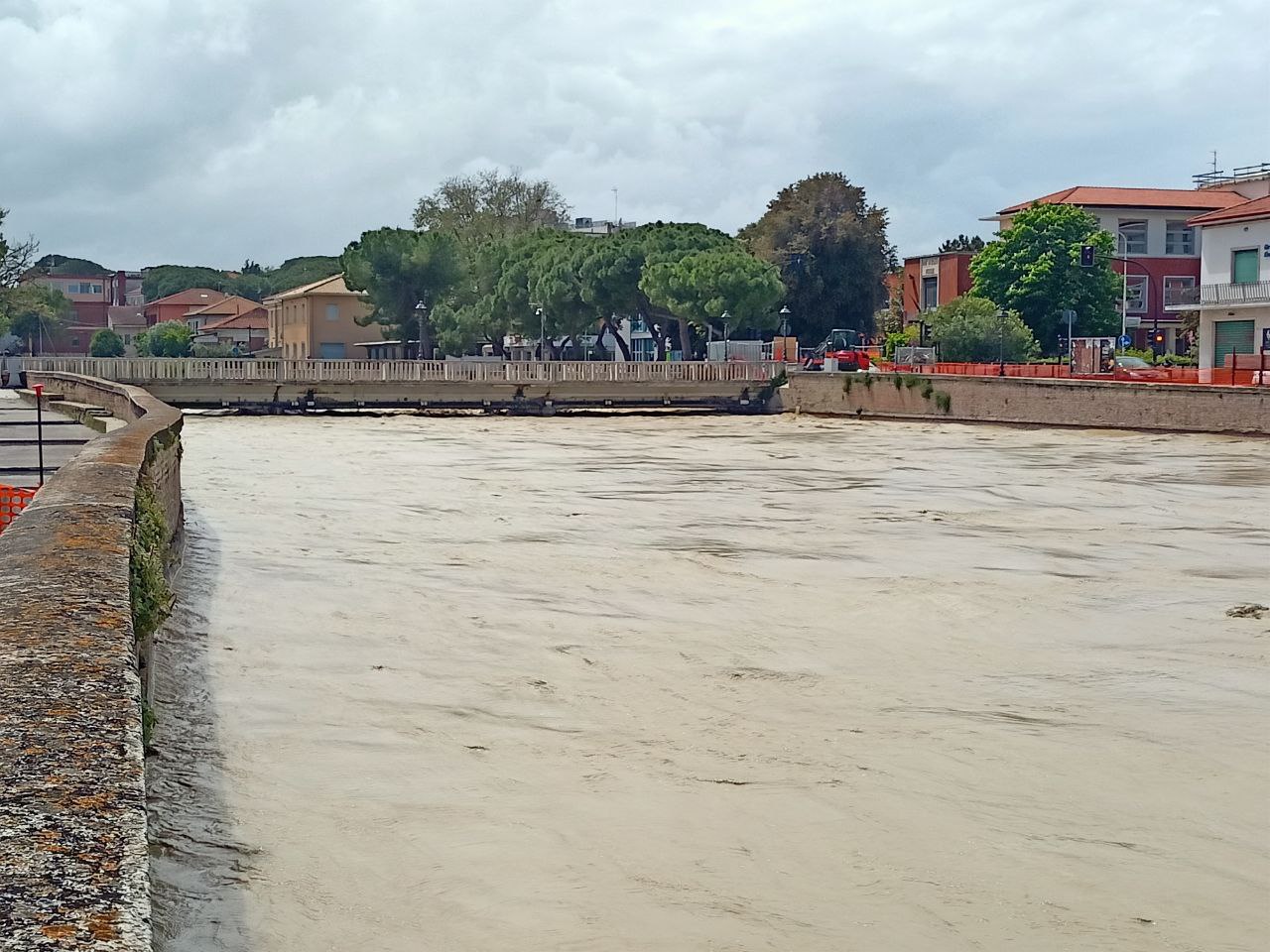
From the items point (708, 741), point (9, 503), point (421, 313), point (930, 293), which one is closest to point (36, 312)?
point (421, 313)

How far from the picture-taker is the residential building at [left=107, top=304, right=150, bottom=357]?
17234 centimetres

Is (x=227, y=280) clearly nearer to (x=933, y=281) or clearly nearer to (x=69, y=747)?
(x=933, y=281)

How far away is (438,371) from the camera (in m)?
63.6

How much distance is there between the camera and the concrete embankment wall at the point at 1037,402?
133 feet

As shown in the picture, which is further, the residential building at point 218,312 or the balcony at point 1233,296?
the residential building at point 218,312

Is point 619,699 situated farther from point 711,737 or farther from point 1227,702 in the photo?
point 1227,702

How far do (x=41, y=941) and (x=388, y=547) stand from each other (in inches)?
598

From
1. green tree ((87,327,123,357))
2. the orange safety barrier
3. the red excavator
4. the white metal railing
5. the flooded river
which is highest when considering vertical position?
the white metal railing

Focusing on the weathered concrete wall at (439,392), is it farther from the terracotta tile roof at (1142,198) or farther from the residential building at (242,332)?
the residential building at (242,332)

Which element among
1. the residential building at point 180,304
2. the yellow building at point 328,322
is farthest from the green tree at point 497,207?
the residential building at point 180,304

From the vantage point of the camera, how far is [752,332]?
88938 mm

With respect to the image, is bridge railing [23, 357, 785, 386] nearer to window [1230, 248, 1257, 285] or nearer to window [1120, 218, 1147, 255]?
window [1230, 248, 1257, 285]

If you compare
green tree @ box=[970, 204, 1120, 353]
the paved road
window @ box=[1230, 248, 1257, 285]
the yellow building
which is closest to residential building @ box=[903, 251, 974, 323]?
green tree @ box=[970, 204, 1120, 353]

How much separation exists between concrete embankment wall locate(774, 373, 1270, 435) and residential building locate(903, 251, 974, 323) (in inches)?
1099
